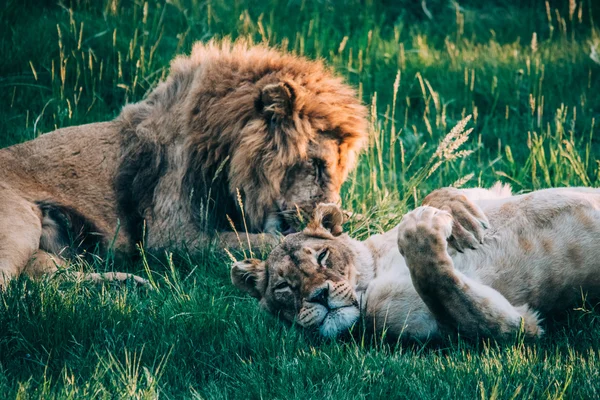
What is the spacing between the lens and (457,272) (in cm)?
328

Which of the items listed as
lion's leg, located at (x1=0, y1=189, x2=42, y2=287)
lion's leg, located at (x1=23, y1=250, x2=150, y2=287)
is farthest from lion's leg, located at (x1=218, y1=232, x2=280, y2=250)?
lion's leg, located at (x1=0, y1=189, x2=42, y2=287)

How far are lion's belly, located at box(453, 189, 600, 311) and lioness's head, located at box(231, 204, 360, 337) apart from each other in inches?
21.9

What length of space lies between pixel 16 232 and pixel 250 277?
5.40 feet

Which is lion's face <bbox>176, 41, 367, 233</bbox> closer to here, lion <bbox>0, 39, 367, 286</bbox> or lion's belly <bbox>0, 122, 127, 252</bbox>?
lion <bbox>0, 39, 367, 286</bbox>

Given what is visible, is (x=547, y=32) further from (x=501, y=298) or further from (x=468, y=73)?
(x=501, y=298)

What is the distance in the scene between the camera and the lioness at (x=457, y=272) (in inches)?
129

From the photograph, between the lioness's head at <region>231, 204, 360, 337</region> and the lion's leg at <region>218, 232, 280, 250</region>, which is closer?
Answer: the lioness's head at <region>231, 204, 360, 337</region>

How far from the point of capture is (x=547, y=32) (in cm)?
825

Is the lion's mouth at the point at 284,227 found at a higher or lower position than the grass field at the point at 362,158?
lower

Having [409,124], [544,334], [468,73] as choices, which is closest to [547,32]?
[468,73]

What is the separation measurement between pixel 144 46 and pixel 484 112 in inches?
124

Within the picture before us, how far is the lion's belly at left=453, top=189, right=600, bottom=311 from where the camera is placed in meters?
3.52

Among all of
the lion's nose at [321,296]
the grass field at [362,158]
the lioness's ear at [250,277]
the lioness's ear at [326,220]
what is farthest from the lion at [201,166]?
the lion's nose at [321,296]

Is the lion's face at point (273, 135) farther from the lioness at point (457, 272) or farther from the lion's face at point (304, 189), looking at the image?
the lioness at point (457, 272)
